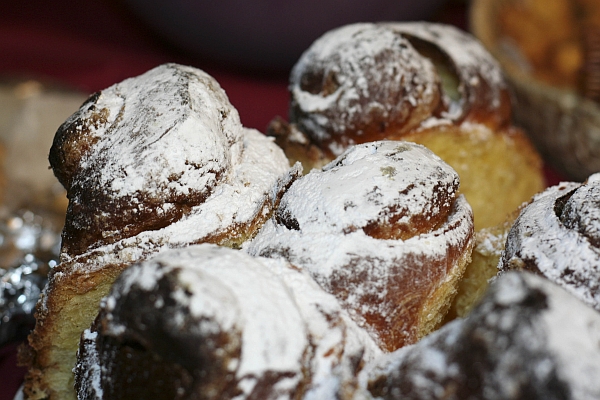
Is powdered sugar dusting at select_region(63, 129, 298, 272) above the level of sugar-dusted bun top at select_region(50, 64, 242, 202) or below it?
below

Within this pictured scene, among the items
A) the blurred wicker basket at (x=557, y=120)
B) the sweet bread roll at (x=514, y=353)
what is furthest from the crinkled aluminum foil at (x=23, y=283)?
the blurred wicker basket at (x=557, y=120)

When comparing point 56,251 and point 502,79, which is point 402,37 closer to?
point 502,79

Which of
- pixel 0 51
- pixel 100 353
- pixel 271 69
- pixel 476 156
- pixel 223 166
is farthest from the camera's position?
pixel 0 51

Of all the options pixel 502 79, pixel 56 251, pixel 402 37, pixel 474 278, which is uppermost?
pixel 402 37

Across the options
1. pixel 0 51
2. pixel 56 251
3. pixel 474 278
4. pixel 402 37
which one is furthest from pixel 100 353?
pixel 0 51

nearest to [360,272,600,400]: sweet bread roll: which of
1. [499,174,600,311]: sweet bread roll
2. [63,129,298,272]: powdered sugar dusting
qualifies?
[499,174,600,311]: sweet bread roll

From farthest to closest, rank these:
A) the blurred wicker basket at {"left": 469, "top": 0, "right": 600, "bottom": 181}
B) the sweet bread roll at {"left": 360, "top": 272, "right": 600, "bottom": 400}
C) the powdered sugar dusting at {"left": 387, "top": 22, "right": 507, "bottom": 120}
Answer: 1. the blurred wicker basket at {"left": 469, "top": 0, "right": 600, "bottom": 181}
2. the powdered sugar dusting at {"left": 387, "top": 22, "right": 507, "bottom": 120}
3. the sweet bread roll at {"left": 360, "top": 272, "right": 600, "bottom": 400}

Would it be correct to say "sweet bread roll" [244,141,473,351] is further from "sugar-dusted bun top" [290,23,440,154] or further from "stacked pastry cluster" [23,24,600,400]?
"sugar-dusted bun top" [290,23,440,154]

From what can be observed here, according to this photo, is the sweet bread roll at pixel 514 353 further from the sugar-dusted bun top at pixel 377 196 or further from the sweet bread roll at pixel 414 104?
the sweet bread roll at pixel 414 104

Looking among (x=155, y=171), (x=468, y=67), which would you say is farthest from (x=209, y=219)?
(x=468, y=67)
